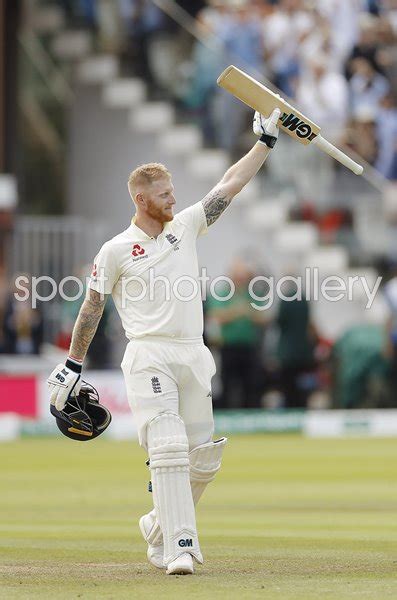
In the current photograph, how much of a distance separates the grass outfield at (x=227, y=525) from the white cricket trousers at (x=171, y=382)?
63 centimetres

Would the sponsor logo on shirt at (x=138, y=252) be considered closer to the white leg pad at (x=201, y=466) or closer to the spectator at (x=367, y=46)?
the white leg pad at (x=201, y=466)

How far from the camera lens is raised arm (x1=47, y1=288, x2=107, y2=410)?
652 cm

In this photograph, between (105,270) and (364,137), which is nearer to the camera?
(105,270)

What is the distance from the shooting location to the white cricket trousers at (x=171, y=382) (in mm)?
6355

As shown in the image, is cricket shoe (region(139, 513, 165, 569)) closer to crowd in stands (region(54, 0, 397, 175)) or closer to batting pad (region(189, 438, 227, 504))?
batting pad (region(189, 438, 227, 504))

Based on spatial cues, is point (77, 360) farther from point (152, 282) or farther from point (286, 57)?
point (286, 57)

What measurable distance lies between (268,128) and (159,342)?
1.10 metres

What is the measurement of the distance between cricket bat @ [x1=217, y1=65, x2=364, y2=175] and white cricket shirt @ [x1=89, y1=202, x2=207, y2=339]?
73 centimetres

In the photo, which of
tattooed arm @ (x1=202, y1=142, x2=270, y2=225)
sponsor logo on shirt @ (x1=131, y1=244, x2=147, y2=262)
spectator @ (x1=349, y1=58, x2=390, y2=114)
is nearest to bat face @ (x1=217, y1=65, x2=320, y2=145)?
tattooed arm @ (x1=202, y1=142, x2=270, y2=225)

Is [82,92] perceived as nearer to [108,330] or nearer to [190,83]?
[190,83]


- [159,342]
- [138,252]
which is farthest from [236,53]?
[159,342]

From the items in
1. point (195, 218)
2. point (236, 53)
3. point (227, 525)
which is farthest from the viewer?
point (236, 53)

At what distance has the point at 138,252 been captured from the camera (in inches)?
257

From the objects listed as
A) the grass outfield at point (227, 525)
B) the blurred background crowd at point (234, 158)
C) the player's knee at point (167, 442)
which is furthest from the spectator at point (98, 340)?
the player's knee at point (167, 442)
